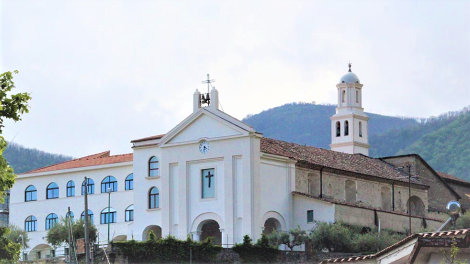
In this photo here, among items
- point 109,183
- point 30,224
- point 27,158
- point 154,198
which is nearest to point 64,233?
point 109,183

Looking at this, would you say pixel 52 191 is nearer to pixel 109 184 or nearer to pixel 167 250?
pixel 109 184

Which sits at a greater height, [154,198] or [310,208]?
[154,198]

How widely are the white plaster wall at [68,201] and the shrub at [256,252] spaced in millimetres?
17159

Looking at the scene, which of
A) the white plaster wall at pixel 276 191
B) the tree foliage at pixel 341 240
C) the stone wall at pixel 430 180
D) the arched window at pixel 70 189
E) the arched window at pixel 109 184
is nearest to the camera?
the tree foliage at pixel 341 240

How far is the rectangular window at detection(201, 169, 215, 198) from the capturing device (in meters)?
63.6

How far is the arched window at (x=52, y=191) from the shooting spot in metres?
76.1

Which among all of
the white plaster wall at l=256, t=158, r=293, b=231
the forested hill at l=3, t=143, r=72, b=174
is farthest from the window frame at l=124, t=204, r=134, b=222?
the forested hill at l=3, t=143, r=72, b=174

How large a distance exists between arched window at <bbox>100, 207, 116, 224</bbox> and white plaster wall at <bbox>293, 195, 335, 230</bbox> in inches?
606

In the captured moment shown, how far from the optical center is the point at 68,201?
246 ft

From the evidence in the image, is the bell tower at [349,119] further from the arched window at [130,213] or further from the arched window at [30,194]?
the arched window at [30,194]

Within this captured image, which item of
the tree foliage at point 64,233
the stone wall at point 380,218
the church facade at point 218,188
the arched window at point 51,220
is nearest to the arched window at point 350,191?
the church facade at point 218,188

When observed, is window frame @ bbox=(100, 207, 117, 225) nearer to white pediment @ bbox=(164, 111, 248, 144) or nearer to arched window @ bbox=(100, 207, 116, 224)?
arched window @ bbox=(100, 207, 116, 224)

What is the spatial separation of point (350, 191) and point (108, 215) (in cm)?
1749

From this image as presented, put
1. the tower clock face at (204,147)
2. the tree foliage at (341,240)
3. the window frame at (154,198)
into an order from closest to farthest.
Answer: the tree foliage at (341,240), the tower clock face at (204,147), the window frame at (154,198)
